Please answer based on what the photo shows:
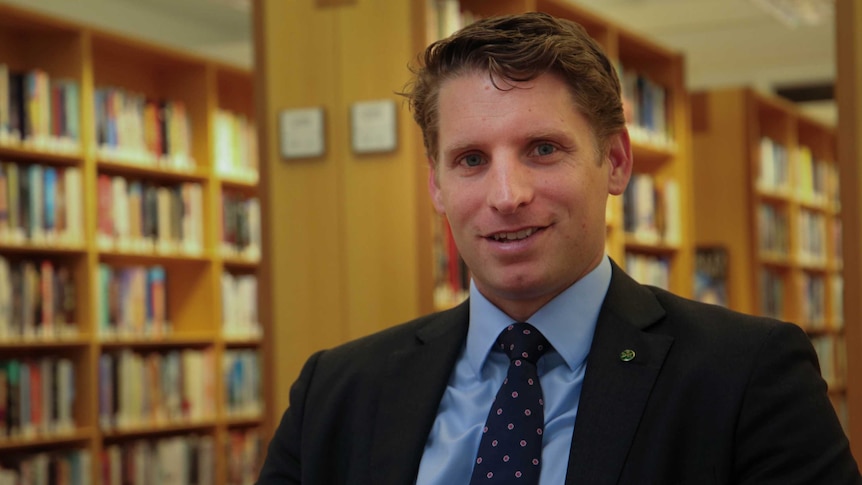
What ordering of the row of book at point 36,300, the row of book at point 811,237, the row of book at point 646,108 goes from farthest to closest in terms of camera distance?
the row of book at point 811,237
the row of book at point 646,108
the row of book at point 36,300

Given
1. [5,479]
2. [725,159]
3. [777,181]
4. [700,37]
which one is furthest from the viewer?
[700,37]

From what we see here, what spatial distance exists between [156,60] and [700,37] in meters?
5.20

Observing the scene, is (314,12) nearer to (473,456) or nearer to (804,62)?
(473,456)

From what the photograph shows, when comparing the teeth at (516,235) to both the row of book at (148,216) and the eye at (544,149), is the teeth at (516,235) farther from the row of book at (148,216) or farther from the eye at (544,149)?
the row of book at (148,216)

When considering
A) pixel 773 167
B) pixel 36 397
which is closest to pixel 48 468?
pixel 36 397

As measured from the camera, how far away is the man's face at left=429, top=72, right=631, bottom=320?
1509 millimetres

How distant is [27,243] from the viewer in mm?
5168

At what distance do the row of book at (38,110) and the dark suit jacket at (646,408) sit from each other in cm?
385

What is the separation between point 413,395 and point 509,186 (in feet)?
1.15

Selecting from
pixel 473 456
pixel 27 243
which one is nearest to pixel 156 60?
pixel 27 243

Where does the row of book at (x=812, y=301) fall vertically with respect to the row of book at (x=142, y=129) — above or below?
below

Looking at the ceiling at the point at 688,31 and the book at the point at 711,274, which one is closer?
the book at the point at 711,274

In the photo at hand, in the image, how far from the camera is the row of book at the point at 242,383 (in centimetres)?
654

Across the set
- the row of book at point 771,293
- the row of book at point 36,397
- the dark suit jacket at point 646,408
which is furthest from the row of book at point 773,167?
the dark suit jacket at point 646,408
